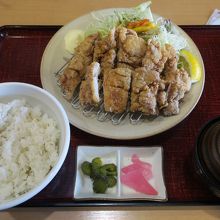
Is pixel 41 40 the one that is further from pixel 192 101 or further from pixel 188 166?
pixel 188 166

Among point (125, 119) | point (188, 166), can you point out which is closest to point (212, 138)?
point (188, 166)

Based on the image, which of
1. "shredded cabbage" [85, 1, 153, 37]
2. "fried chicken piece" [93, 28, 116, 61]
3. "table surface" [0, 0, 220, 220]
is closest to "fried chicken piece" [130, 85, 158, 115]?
"fried chicken piece" [93, 28, 116, 61]

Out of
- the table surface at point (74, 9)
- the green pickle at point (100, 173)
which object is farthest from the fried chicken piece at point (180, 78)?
the table surface at point (74, 9)

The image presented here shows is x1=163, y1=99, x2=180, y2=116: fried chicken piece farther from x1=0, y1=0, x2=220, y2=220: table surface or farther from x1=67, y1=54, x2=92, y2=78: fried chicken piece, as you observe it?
x1=0, y1=0, x2=220, y2=220: table surface

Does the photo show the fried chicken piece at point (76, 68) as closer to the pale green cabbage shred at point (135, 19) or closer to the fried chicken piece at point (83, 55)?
the fried chicken piece at point (83, 55)

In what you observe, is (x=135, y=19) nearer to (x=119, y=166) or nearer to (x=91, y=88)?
(x=91, y=88)

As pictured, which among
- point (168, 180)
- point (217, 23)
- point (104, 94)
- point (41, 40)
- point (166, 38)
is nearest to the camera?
point (168, 180)
